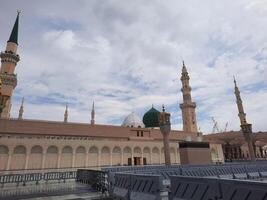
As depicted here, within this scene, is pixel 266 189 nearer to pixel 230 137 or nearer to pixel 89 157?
pixel 89 157

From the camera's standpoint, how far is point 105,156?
137 ft

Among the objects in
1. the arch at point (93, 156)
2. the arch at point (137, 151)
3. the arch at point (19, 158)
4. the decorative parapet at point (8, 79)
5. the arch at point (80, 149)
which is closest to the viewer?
the arch at point (19, 158)

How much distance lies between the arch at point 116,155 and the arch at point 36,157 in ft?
44.7

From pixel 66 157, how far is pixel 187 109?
3541 cm

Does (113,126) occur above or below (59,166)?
above

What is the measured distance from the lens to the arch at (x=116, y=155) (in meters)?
42.6

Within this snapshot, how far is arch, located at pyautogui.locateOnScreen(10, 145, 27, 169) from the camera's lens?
33331mm

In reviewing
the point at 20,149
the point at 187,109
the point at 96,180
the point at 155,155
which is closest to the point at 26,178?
the point at 96,180

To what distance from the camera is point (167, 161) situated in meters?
22.7

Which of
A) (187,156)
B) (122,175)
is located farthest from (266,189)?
(187,156)

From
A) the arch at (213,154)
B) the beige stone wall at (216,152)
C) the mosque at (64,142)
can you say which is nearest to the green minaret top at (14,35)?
the mosque at (64,142)

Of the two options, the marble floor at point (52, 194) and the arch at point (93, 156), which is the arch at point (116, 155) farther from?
the marble floor at point (52, 194)

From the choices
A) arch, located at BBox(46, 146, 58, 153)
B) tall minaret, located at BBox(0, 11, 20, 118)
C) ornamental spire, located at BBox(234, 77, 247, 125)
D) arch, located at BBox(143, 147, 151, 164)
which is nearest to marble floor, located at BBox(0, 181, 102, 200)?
arch, located at BBox(46, 146, 58, 153)

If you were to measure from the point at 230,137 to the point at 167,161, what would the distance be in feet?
151
